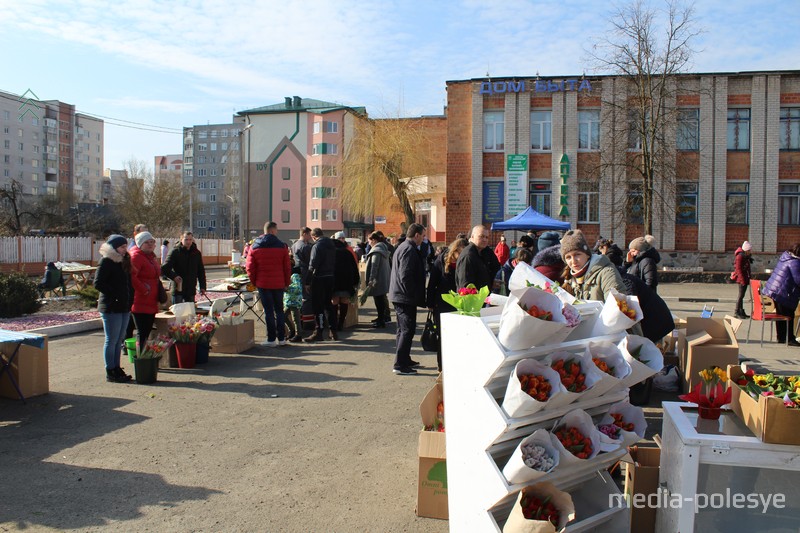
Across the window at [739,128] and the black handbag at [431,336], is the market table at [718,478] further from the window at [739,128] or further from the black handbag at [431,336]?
the window at [739,128]

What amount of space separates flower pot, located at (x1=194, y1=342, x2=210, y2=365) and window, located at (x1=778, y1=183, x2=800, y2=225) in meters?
28.5

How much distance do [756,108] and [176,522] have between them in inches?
1240

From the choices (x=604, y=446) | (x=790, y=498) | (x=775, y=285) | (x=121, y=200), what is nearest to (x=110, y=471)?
(x=604, y=446)

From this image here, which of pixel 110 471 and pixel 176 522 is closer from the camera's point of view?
pixel 176 522

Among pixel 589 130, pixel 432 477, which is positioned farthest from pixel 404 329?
pixel 589 130

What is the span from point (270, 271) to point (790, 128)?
2794cm

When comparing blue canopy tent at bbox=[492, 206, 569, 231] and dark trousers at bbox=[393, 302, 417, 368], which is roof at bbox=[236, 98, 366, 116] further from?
dark trousers at bbox=[393, 302, 417, 368]

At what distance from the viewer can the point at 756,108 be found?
28562mm

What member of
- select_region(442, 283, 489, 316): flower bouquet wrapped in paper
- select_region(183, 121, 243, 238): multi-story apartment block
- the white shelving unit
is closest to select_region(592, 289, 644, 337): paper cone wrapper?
the white shelving unit

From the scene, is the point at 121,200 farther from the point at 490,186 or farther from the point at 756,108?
the point at 756,108

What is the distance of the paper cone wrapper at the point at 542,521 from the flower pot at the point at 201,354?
21.5ft

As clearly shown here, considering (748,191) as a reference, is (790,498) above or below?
below

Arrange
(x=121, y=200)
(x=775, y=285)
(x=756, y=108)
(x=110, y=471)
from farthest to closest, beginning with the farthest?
(x=121, y=200), (x=756, y=108), (x=775, y=285), (x=110, y=471)

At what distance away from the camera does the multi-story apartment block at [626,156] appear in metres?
28.7
